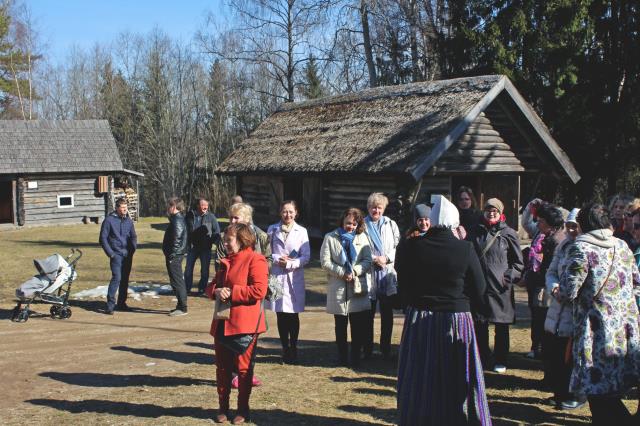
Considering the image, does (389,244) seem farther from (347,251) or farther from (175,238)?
(175,238)

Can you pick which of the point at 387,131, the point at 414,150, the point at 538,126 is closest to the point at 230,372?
the point at 414,150

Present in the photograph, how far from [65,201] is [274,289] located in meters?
26.1

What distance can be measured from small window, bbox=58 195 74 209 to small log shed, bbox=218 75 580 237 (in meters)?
13.3

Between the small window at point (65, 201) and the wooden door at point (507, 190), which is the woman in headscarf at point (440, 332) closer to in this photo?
the wooden door at point (507, 190)

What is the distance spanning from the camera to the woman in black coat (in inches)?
283

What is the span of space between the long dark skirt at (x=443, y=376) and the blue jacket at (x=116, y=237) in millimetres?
7194

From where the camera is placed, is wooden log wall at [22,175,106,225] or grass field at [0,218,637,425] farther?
wooden log wall at [22,175,106,225]

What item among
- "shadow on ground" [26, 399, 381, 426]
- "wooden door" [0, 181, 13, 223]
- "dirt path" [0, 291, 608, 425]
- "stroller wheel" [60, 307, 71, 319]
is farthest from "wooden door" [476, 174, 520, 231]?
"wooden door" [0, 181, 13, 223]

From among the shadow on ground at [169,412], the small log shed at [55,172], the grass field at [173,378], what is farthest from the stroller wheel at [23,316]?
the small log shed at [55,172]

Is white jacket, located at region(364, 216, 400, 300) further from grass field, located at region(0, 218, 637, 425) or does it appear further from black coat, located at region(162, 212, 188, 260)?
black coat, located at region(162, 212, 188, 260)

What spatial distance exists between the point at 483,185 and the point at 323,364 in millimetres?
11314

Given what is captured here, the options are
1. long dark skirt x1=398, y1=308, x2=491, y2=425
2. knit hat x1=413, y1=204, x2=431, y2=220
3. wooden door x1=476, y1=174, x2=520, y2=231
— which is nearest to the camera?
long dark skirt x1=398, y1=308, x2=491, y2=425

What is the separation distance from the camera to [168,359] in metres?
8.24

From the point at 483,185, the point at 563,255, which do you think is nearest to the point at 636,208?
the point at 563,255
